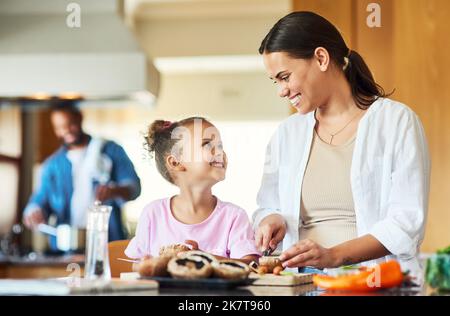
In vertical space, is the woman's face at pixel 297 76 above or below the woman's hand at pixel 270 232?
above

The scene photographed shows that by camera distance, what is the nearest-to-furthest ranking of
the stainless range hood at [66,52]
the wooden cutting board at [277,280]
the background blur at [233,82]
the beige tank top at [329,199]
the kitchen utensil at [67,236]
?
the wooden cutting board at [277,280] → the beige tank top at [329,199] → the background blur at [233,82] → the stainless range hood at [66,52] → the kitchen utensil at [67,236]

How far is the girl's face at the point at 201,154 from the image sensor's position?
1771 mm

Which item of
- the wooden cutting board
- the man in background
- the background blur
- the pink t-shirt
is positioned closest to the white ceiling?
the background blur

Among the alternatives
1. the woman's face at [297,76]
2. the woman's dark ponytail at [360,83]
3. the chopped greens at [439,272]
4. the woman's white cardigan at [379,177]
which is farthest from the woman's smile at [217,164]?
the chopped greens at [439,272]

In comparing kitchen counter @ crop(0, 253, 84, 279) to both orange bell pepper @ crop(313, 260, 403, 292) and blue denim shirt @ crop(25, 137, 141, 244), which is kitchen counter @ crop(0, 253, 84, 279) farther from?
orange bell pepper @ crop(313, 260, 403, 292)

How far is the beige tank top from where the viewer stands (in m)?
1.71

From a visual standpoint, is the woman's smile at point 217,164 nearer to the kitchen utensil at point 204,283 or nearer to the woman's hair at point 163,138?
the woman's hair at point 163,138

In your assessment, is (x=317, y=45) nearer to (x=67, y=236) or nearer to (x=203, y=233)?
(x=203, y=233)

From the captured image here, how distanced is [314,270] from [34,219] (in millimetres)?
2640

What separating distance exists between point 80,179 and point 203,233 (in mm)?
2509

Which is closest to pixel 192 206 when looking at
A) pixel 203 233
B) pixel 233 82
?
pixel 203 233

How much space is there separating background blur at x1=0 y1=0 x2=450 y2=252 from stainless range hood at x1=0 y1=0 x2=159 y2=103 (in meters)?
0.06
